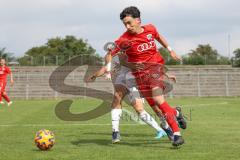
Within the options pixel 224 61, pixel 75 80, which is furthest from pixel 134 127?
pixel 224 61

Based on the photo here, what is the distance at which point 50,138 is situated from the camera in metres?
9.61

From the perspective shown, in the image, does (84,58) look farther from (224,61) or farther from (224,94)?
(224,61)

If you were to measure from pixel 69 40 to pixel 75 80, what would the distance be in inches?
1719

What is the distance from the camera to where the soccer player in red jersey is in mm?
9984

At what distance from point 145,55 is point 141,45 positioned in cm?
22

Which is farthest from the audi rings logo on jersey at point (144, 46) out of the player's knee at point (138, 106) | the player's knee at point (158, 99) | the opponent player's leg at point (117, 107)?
the player's knee at point (138, 106)

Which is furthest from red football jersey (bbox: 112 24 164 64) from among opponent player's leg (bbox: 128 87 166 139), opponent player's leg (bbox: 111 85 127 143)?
opponent player's leg (bbox: 128 87 166 139)

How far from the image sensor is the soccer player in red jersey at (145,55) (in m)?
9.98

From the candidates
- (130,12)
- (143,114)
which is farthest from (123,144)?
(130,12)

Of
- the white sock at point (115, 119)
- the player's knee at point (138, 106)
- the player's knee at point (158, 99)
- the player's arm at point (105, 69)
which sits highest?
the player's arm at point (105, 69)

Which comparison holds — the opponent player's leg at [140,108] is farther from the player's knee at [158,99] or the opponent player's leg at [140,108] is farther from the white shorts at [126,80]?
the player's knee at [158,99]

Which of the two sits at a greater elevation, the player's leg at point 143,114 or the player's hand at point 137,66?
the player's hand at point 137,66

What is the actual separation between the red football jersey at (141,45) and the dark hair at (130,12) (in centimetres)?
32

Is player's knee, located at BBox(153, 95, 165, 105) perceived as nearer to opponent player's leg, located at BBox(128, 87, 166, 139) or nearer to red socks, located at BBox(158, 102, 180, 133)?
red socks, located at BBox(158, 102, 180, 133)
